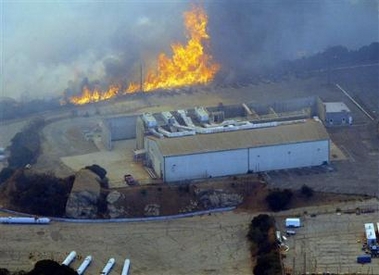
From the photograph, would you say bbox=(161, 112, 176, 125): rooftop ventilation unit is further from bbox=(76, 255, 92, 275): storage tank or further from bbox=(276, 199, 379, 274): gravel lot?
bbox=(76, 255, 92, 275): storage tank

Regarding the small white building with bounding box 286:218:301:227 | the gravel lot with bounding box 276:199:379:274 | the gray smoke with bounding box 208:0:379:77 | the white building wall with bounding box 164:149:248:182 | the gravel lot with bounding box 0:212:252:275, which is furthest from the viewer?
the gray smoke with bounding box 208:0:379:77

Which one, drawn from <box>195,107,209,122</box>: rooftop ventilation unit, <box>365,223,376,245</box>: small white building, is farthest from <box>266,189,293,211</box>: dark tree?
<box>195,107,209,122</box>: rooftop ventilation unit

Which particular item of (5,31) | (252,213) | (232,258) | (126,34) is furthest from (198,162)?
(5,31)

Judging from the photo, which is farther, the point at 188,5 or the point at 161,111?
the point at 188,5

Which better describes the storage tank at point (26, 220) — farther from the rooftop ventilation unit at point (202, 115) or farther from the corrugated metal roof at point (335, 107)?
the corrugated metal roof at point (335, 107)

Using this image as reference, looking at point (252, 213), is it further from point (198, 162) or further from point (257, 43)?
point (257, 43)

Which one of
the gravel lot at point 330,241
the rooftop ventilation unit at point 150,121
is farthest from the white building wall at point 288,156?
the rooftop ventilation unit at point 150,121
